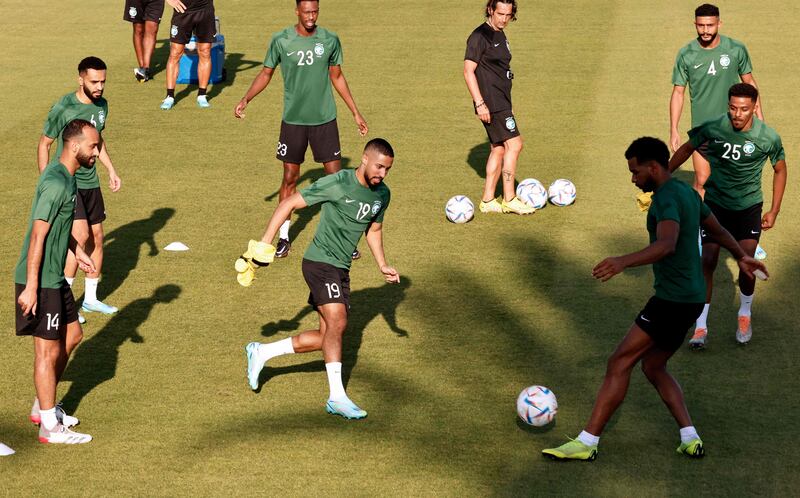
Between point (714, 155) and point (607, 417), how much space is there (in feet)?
10.1

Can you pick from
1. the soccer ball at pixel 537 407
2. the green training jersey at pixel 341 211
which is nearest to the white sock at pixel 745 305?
the soccer ball at pixel 537 407

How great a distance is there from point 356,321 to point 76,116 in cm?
344

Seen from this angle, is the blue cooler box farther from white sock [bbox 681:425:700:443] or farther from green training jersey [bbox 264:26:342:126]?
white sock [bbox 681:425:700:443]

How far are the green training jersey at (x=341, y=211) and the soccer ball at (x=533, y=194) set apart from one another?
4861 millimetres

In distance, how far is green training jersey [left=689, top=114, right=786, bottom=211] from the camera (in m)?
9.90

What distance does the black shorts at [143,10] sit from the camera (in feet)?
64.2

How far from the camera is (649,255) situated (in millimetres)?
7656

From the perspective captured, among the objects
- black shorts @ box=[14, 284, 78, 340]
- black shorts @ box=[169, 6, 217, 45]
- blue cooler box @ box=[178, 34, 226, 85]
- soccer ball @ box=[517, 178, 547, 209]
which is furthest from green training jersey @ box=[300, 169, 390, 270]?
blue cooler box @ box=[178, 34, 226, 85]

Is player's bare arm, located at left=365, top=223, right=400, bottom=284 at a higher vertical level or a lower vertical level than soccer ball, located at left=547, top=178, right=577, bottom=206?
higher

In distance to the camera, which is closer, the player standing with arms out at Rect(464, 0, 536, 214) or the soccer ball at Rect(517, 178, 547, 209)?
the player standing with arms out at Rect(464, 0, 536, 214)

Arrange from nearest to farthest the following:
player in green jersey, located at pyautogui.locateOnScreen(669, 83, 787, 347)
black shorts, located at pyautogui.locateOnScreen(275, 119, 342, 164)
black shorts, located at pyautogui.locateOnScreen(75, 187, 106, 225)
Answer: player in green jersey, located at pyautogui.locateOnScreen(669, 83, 787, 347), black shorts, located at pyautogui.locateOnScreen(75, 187, 106, 225), black shorts, located at pyautogui.locateOnScreen(275, 119, 342, 164)

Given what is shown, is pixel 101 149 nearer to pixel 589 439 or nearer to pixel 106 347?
pixel 106 347

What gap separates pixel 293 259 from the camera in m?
12.6

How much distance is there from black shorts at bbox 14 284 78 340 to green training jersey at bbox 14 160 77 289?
6 cm
